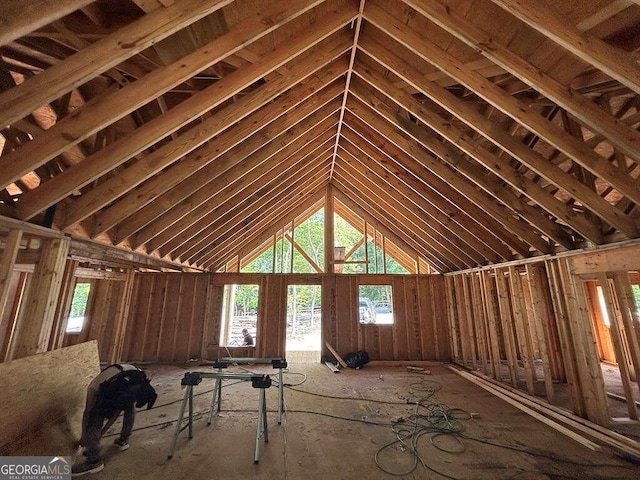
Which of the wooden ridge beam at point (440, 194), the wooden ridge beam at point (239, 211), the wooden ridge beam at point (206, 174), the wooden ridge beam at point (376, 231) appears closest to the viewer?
the wooden ridge beam at point (206, 174)

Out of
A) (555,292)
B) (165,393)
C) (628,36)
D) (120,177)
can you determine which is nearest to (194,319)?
(165,393)

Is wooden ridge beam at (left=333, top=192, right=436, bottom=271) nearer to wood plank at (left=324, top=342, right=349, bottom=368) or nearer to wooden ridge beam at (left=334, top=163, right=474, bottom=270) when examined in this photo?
wooden ridge beam at (left=334, top=163, right=474, bottom=270)

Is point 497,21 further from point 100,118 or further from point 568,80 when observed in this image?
point 100,118

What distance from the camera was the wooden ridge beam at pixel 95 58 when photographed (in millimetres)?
1792

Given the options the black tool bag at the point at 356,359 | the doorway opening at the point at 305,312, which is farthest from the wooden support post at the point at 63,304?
the doorway opening at the point at 305,312

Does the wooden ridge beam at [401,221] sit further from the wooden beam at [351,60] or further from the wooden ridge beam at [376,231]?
the wooden beam at [351,60]

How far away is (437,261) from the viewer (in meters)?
8.02

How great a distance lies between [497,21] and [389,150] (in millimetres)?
2704

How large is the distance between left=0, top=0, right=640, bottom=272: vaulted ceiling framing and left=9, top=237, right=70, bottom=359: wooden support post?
15.6 inches

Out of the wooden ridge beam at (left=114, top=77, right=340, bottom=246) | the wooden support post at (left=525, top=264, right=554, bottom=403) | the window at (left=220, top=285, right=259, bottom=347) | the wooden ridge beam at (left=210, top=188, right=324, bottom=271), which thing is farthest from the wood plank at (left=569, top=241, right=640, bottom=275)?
the window at (left=220, top=285, right=259, bottom=347)

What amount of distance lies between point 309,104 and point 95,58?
9.52 ft

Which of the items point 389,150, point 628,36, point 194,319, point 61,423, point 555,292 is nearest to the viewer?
point 628,36

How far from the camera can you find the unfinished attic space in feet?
7.47

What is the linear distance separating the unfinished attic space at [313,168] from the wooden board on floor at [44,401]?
22 mm
